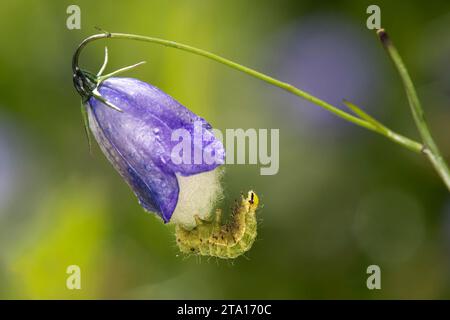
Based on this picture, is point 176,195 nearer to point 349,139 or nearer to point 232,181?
point 232,181

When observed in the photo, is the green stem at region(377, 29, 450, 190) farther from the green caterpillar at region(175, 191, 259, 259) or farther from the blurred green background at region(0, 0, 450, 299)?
the blurred green background at region(0, 0, 450, 299)

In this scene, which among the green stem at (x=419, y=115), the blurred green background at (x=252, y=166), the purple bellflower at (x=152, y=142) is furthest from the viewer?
the blurred green background at (x=252, y=166)

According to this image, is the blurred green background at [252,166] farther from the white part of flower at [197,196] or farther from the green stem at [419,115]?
the green stem at [419,115]

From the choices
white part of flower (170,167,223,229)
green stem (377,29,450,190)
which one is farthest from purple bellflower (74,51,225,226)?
green stem (377,29,450,190)

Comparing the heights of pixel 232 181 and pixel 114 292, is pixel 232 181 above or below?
above

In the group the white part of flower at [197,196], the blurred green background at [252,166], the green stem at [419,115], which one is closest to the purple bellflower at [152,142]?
the white part of flower at [197,196]
